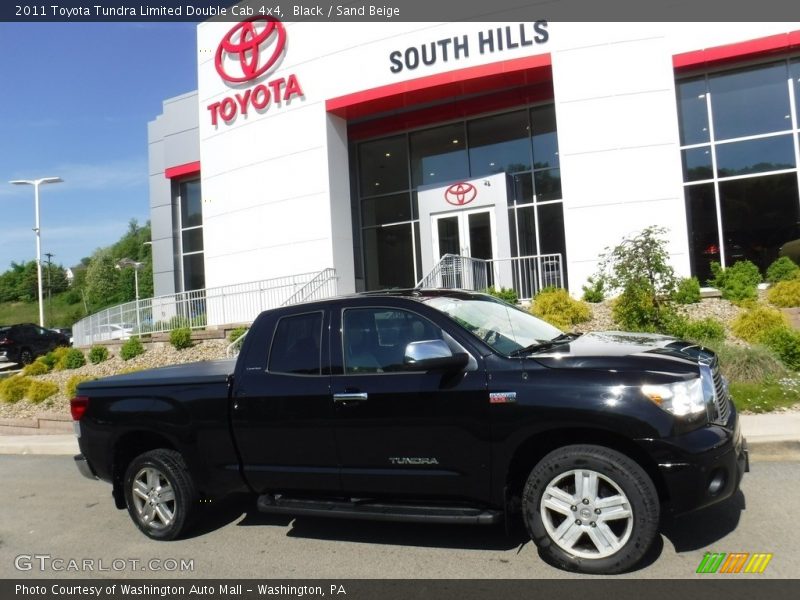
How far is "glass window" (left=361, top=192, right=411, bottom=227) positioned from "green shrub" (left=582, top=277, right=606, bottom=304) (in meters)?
7.08

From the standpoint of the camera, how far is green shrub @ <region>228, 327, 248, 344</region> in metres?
14.9

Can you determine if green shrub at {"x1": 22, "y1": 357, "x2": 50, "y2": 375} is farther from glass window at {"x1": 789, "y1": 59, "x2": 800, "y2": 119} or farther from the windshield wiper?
glass window at {"x1": 789, "y1": 59, "x2": 800, "y2": 119}

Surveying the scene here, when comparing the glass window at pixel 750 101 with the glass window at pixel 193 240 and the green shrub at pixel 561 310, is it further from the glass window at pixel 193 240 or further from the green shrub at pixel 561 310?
the glass window at pixel 193 240

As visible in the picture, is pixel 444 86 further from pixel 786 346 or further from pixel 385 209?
pixel 786 346

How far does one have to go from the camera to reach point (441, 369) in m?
4.27

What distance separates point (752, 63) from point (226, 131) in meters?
14.6

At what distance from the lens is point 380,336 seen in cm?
475

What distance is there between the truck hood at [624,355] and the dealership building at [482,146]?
10511 millimetres

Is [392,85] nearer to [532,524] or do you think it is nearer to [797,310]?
[797,310]

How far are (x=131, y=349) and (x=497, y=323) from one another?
14203 mm

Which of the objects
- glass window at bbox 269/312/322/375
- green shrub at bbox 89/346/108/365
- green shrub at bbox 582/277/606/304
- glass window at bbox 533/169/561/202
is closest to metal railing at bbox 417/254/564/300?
green shrub at bbox 582/277/606/304

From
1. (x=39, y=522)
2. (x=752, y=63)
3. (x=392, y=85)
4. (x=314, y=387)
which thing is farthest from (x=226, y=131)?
(x=314, y=387)

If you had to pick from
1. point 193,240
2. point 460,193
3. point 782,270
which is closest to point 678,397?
point 782,270

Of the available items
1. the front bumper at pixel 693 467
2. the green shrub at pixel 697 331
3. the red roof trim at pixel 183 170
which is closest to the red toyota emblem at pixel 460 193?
the green shrub at pixel 697 331
